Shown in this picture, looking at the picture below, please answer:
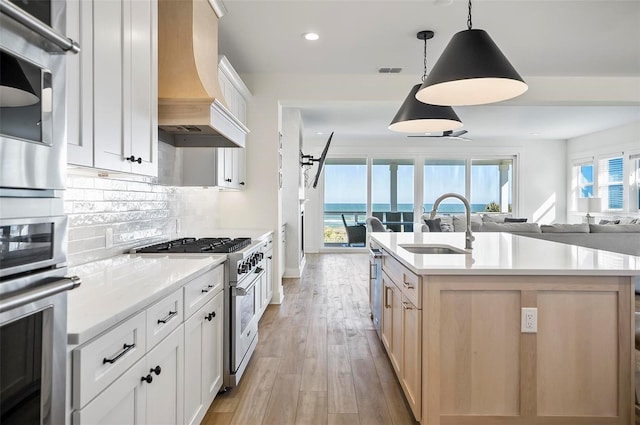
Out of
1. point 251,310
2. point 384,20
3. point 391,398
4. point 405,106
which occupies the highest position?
point 384,20

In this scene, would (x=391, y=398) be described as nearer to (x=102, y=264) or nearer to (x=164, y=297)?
(x=164, y=297)

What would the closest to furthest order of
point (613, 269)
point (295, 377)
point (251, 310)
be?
point (613, 269), point (295, 377), point (251, 310)

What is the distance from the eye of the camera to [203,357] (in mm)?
2016

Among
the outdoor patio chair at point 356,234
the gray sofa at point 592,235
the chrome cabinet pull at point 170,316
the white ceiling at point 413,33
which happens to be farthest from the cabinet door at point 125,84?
the outdoor patio chair at point 356,234

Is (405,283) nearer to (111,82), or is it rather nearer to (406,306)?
(406,306)

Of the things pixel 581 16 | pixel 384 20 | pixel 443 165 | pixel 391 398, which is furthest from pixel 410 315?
pixel 443 165

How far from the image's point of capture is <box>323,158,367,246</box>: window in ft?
31.4

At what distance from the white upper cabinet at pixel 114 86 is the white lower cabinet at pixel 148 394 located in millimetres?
776

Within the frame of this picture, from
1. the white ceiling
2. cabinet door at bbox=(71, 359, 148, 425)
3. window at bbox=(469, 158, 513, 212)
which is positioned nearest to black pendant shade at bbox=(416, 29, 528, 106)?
the white ceiling

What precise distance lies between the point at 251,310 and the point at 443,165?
25.8 ft

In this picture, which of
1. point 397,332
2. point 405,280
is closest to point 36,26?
point 405,280

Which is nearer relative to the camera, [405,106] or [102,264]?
[102,264]

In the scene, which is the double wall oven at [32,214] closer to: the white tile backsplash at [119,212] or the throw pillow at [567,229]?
the white tile backsplash at [119,212]

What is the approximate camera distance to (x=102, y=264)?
1.98m
